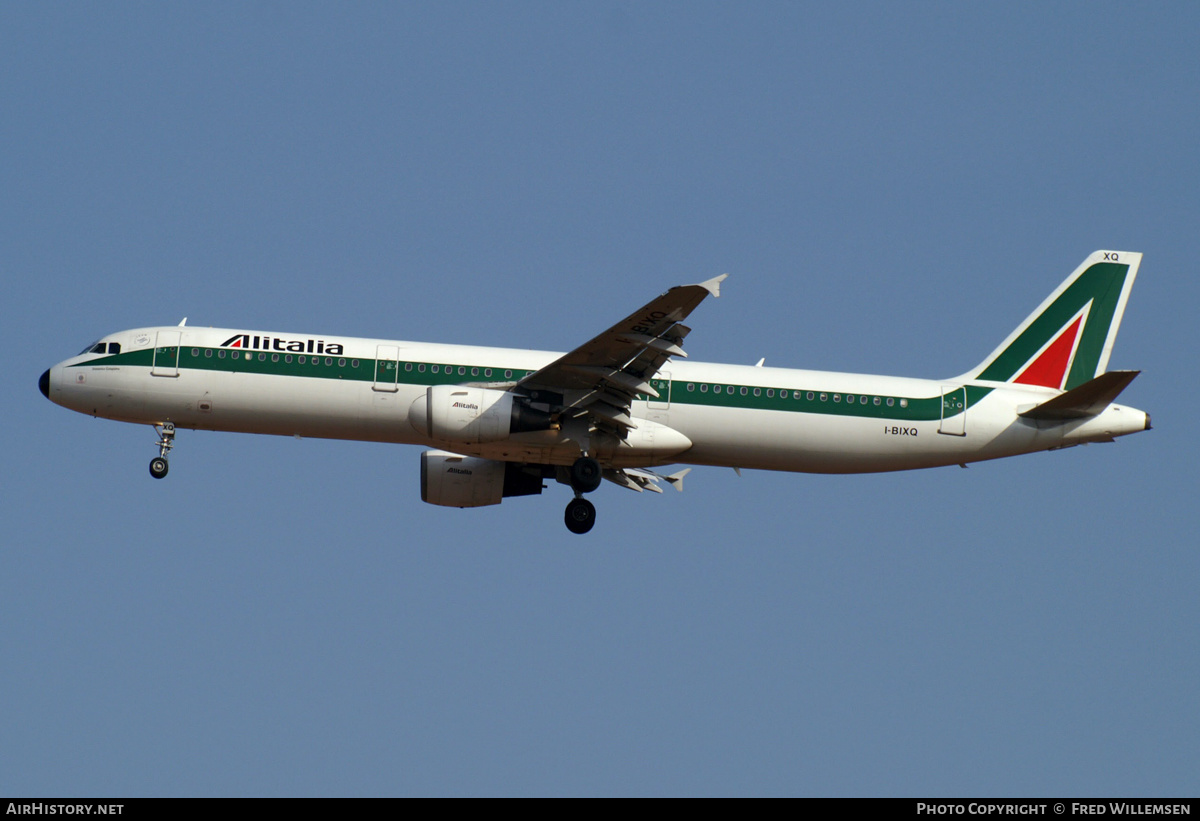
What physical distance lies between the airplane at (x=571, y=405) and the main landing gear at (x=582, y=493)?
0.04 meters

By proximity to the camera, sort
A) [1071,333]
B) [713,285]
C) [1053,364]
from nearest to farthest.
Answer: [713,285] → [1053,364] → [1071,333]

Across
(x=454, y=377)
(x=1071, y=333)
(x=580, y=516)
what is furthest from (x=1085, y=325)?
(x=454, y=377)

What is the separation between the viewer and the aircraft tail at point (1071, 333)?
39719mm

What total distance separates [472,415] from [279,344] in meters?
5.93

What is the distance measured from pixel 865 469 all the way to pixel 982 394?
3866mm

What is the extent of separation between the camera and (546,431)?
3616 centimetres

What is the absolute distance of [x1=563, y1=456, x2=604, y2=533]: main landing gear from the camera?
3703 cm

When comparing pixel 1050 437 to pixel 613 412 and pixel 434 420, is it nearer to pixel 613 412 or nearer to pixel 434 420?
pixel 613 412

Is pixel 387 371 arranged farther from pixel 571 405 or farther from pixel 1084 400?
pixel 1084 400

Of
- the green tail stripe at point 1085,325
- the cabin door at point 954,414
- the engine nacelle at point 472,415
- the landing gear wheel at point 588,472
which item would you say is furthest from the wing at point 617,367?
the green tail stripe at point 1085,325

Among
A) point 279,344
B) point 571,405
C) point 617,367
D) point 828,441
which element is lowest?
point 828,441

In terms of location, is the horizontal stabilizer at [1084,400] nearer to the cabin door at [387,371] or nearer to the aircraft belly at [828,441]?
the aircraft belly at [828,441]

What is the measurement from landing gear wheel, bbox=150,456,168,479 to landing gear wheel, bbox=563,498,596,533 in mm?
10999
